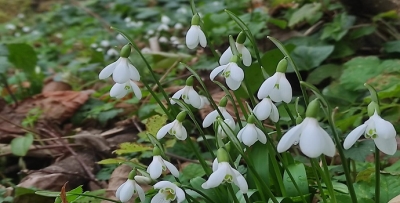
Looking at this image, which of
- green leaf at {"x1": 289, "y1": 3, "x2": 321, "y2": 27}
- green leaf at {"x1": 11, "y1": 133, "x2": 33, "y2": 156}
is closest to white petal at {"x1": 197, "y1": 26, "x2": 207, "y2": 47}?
green leaf at {"x1": 11, "y1": 133, "x2": 33, "y2": 156}

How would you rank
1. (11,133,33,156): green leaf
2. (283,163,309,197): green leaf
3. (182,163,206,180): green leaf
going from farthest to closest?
(11,133,33,156): green leaf → (182,163,206,180): green leaf → (283,163,309,197): green leaf

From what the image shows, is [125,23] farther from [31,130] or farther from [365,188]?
[365,188]

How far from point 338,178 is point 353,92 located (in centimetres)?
65

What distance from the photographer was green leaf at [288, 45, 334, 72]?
2246 mm

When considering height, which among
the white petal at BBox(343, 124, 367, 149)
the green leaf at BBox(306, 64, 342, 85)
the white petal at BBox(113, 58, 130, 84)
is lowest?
the green leaf at BBox(306, 64, 342, 85)

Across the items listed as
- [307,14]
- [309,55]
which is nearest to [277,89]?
[309,55]

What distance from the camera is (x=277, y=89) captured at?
98 centimetres

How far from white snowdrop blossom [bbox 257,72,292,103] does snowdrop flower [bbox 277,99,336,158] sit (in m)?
0.13

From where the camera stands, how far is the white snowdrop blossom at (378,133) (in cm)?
87

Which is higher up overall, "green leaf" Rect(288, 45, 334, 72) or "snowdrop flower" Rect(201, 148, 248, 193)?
"snowdrop flower" Rect(201, 148, 248, 193)

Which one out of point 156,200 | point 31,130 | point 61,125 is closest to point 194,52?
point 61,125

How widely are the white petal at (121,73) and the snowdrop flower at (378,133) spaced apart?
1.62 ft

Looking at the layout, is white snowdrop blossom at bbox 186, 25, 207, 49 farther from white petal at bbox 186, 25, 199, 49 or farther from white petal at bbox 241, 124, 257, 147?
white petal at bbox 241, 124, 257, 147

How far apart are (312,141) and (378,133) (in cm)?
14
